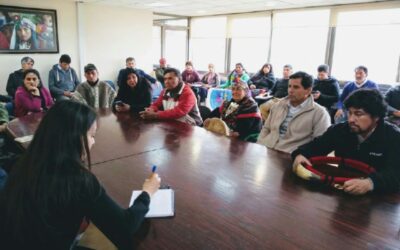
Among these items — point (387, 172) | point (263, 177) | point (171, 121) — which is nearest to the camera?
point (387, 172)

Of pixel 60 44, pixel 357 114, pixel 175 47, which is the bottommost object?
pixel 357 114

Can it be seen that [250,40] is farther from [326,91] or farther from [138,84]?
[138,84]

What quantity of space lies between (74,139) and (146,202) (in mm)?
368

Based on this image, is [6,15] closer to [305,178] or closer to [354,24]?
[305,178]

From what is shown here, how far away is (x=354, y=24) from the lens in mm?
5977

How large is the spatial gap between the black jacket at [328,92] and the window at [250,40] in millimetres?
2341

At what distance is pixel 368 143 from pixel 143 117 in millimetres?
2019

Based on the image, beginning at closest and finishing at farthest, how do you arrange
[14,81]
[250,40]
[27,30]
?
[14,81] < [27,30] < [250,40]

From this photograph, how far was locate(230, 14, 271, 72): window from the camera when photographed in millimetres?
7430

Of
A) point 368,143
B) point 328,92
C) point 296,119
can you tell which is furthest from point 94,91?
point 328,92

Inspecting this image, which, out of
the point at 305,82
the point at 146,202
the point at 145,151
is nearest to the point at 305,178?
the point at 146,202

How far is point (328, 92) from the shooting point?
5336 mm

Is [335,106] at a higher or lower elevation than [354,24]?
lower

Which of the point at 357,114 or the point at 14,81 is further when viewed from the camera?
the point at 14,81
